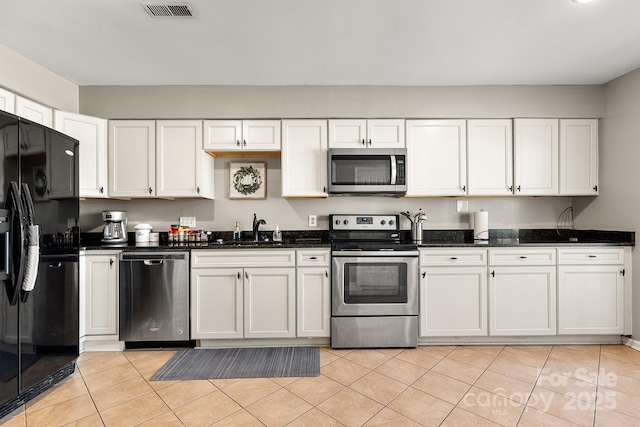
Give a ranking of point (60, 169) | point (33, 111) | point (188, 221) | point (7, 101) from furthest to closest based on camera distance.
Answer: point (188, 221) → point (33, 111) → point (7, 101) → point (60, 169)

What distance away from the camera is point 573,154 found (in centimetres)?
312

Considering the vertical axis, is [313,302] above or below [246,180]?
below

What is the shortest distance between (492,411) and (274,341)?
1747 mm

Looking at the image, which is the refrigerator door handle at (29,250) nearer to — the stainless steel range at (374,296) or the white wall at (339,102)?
the white wall at (339,102)

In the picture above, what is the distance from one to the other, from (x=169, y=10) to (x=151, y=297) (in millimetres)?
2232

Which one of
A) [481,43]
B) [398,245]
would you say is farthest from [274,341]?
[481,43]

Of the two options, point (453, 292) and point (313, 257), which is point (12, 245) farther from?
point (453, 292)

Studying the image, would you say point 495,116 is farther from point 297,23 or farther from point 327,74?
point 297,23

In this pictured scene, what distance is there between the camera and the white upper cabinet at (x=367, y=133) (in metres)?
3.11

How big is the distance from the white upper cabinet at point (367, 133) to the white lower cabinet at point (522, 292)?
1.40m

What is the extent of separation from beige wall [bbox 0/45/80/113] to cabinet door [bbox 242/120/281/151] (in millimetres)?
A: 1641

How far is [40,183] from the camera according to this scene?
209cm

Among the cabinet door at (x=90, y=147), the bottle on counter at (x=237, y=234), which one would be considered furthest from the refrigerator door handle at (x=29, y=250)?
the bottle on counter at (x=237, y=234)

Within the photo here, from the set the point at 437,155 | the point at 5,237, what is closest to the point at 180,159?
→ the point at 5,237
